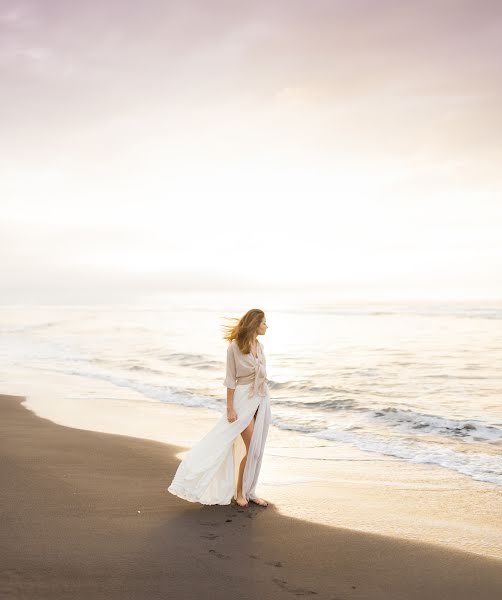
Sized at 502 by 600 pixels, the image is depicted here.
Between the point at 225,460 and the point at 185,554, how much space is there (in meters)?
1.40

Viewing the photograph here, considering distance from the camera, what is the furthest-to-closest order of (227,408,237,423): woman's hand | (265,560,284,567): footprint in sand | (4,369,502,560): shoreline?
(227,408,237,423): woman's hand < (4,369,502,560): shoreline < (265,560,284,567): footprint in sand

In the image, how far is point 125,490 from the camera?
6207mm

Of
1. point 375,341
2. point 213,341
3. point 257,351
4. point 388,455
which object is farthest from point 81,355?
point 257,351

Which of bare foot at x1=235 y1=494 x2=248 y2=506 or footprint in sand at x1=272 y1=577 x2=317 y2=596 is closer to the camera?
footprint in sand at x1=272 y1=577 x2=317 y2=596

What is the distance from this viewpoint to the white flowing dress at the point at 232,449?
5.71 metres

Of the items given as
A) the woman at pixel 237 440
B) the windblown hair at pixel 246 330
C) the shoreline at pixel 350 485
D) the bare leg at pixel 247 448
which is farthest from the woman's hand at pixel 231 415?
the shoreline at pixel 350 485

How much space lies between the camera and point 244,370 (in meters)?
5.93

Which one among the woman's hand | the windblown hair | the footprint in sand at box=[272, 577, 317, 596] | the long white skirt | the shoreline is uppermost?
the windblown hair

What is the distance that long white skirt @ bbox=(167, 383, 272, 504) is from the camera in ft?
18.7

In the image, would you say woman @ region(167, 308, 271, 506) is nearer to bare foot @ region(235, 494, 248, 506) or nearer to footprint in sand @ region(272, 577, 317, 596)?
bare foot @ region(235, 494, 248, 506)

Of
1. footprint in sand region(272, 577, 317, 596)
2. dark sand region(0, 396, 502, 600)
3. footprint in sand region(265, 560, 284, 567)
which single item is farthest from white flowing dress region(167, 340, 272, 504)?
footprint in sand region(272, 577, 317, 596)

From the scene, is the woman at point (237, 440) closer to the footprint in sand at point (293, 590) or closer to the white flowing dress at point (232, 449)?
the white flowing dress at point (232, 449)

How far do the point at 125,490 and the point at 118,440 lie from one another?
2.80m

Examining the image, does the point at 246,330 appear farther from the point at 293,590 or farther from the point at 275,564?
Answer: the point at 293,590
